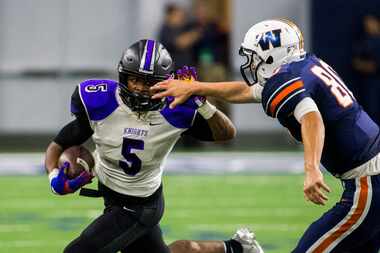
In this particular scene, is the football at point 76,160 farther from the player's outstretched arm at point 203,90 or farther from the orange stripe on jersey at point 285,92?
the orange stripe on jersey at point 285,92

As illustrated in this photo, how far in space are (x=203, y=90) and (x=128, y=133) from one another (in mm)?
460

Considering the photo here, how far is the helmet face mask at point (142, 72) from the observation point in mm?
4918

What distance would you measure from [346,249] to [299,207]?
376 centimetres

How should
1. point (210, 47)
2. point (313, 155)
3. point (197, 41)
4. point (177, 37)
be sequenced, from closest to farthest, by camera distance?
point (313, 155) < point (177, 37) < point (197, 41) < point (210, 47)

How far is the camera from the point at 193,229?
7457mm

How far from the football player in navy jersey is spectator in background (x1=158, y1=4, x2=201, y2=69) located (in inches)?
290

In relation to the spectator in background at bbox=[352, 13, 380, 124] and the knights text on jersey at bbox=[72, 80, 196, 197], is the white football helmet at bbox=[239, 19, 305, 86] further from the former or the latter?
the spectator in background at bbox=[352, 13, 380, 124]

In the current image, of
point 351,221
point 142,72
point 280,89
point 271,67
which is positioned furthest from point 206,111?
point 351,221

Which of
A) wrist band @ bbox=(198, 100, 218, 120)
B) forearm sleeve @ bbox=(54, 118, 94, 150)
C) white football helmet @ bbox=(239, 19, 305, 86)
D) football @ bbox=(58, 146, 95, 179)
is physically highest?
white football helmet @ bbox=(239, 19, 305, 86)

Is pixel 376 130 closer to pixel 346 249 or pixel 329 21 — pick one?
pixel 346 249

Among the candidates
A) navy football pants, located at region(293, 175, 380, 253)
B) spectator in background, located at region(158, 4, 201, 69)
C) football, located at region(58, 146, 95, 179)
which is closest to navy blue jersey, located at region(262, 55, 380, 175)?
navy football pants, located at region(293, 175, 380, 253)

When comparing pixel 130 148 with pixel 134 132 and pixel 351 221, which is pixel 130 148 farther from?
pixel 351 221

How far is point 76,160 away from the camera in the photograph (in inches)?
195

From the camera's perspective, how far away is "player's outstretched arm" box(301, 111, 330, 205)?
421 cm
